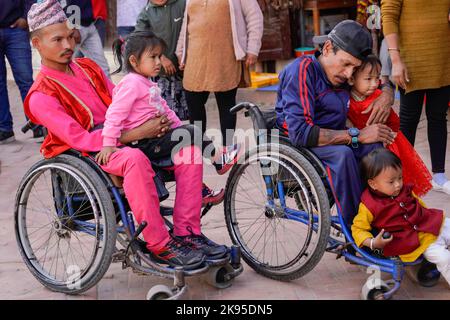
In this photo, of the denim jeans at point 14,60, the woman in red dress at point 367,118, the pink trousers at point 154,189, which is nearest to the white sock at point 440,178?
the woman in red dress at point 367,118

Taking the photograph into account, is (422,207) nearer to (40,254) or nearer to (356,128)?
(356,128)

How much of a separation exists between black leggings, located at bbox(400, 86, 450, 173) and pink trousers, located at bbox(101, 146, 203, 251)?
71.3 inches

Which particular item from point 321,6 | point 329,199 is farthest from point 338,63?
point 321,6

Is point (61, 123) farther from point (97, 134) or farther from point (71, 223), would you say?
point (71, 223)

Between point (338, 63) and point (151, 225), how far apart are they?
1.20 metres

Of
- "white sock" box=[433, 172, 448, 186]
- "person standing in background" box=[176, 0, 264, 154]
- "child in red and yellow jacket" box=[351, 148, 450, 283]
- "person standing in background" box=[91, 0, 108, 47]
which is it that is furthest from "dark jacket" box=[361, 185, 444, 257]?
"person standing in background" box=[91, 0, 108, 47]

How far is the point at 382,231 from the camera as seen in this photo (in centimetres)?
352

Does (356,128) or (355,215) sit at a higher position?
(356,128)

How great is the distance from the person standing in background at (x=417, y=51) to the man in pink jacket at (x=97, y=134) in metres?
1.75

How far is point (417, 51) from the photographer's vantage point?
4910 mm

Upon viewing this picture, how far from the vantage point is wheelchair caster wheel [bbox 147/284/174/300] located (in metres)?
3.56

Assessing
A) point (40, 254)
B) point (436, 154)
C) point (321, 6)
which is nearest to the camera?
point (40, 254)

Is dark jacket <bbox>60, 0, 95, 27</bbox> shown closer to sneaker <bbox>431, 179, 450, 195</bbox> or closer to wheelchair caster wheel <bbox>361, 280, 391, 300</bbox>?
sneaker <bbox>431, 179, 450, 195</bbox>

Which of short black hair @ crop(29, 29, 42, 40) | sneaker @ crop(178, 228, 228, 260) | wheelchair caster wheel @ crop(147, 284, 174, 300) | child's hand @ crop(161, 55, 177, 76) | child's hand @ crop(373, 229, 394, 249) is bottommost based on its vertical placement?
wheelchair caster wheel @ crop(147, 284, 174, 300)
